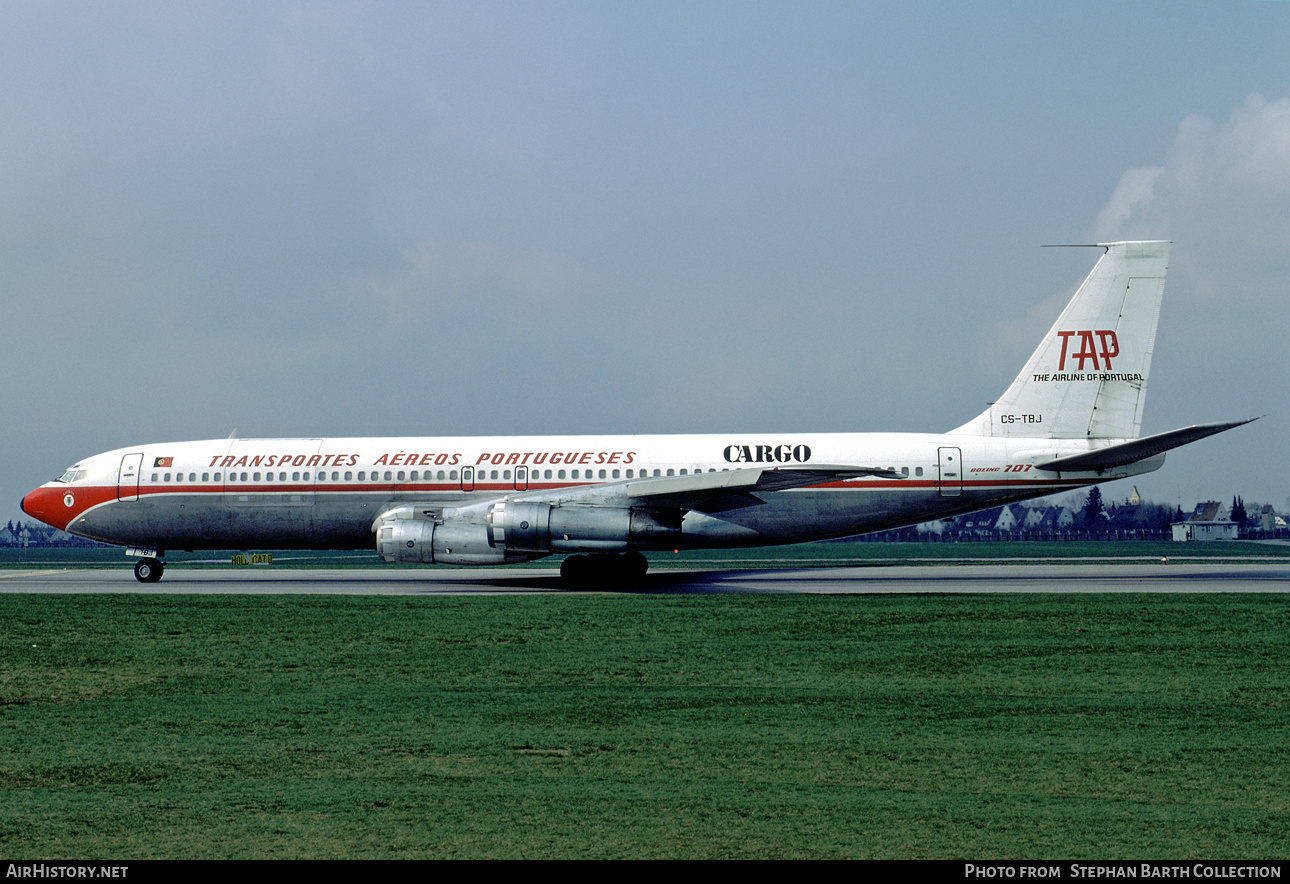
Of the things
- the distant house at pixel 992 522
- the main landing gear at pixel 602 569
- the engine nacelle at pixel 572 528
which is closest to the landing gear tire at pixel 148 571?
the engine nacelle at pixel 572 528

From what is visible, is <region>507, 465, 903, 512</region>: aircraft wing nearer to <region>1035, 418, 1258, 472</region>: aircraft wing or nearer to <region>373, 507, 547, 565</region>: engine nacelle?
<region>373, 507, 547, 565</region>: engine nacelle

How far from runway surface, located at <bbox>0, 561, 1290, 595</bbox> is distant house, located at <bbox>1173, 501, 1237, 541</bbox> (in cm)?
9611

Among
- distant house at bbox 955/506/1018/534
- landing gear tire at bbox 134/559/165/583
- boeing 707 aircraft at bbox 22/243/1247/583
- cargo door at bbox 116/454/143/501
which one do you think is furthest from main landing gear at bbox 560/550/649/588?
distant house at bbox 955/506/1018/534

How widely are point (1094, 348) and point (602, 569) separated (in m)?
14.6

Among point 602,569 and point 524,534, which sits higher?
point 524,534

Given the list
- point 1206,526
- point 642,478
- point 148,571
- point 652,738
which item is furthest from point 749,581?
point 1206,526

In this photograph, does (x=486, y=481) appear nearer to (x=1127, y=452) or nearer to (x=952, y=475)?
(x=952, y=475)

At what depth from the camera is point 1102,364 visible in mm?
29750

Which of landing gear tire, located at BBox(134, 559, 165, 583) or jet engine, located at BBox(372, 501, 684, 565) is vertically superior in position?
jet engine, located at BBox(372, 501, 684, 565)

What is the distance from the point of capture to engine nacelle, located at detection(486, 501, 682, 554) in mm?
26766

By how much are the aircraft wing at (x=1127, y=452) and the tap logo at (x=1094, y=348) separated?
2.49 meters
